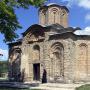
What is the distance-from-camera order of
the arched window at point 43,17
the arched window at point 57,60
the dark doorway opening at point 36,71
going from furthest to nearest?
the arched window at point 43,17
the dark doorway opening at point 36,71
the arched window at point 57,60

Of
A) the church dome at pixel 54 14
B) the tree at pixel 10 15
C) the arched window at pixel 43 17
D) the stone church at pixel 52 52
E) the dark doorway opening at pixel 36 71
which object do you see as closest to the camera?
the tree at pixel 10 15

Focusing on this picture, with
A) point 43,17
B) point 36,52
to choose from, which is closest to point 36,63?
point 36,52

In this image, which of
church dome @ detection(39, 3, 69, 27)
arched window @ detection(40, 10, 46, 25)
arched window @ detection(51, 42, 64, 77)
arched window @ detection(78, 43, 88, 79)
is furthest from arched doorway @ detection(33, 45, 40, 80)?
arched window @ detection(78, 43, 88, 79)

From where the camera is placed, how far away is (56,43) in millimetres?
32125

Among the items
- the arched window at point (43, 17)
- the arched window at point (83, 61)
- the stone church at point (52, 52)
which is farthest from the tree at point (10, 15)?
the arched window at point (43, 17)

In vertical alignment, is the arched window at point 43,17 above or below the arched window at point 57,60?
above

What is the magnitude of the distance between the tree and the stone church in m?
9.87

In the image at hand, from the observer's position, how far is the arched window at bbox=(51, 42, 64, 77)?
31406 millimetres

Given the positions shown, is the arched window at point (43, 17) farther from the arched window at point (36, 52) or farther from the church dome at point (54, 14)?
the arched window at point (36, 52)

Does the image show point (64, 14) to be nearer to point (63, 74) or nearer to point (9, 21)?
point (63, 74)

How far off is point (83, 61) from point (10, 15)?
Result: 1445 cm

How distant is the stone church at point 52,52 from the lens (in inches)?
1220

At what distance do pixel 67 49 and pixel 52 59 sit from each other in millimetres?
2397

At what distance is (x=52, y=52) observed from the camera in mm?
32438
